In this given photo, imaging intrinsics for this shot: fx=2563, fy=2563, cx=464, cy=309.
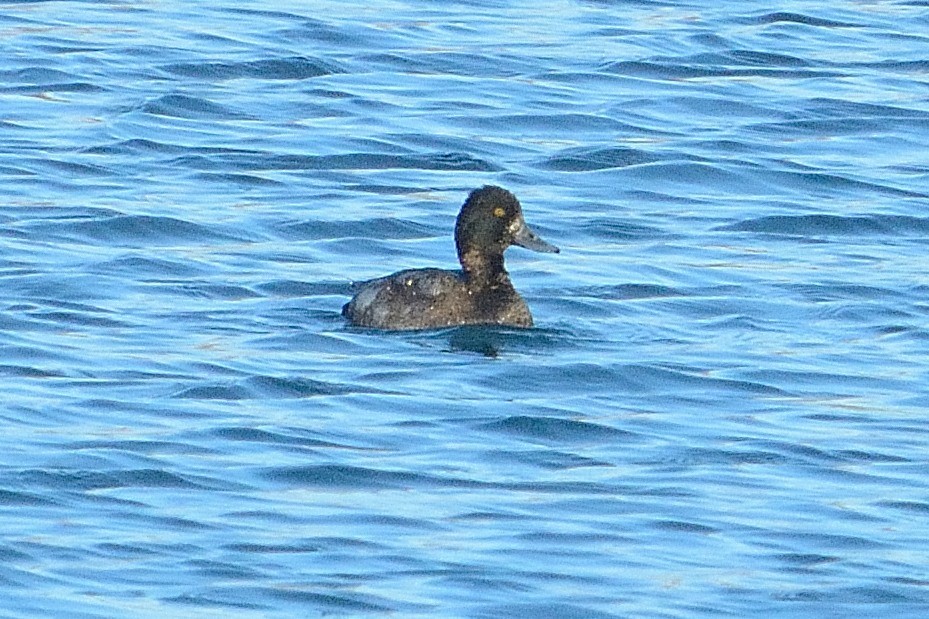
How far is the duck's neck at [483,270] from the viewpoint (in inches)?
556

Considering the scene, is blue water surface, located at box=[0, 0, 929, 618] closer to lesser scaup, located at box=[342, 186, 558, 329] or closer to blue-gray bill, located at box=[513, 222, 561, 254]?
lesser scaup, located at box=[342, 186, 558, 329]

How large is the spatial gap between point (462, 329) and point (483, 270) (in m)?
0.38

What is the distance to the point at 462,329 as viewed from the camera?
14.0 metres

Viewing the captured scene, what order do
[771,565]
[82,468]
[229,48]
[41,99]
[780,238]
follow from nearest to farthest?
[771,565] < [82,468] < [780,238] < [41,99] < [229,48]

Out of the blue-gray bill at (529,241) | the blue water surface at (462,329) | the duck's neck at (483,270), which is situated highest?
the blue-gray bill at (529,241)

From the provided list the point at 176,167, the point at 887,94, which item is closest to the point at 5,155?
the point at 176,167

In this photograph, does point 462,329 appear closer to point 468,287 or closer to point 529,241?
point 468,287

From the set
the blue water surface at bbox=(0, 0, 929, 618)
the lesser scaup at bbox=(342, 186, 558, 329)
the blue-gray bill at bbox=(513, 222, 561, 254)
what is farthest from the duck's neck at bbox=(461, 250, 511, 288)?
the blue water surface at bbox=(0, 0, 929, 618)

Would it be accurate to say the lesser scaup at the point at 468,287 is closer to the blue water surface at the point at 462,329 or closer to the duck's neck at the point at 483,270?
the duck's neck at the point at 483,270

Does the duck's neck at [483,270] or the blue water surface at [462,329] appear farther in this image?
the duck's neck at [483,270]

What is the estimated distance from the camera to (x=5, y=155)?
60.3ft

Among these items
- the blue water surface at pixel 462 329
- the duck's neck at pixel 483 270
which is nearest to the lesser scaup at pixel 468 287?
the duck's neck at pixel 483 270

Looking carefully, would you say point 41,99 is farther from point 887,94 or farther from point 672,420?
point 672,420

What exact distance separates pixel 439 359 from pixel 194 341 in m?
1.29
